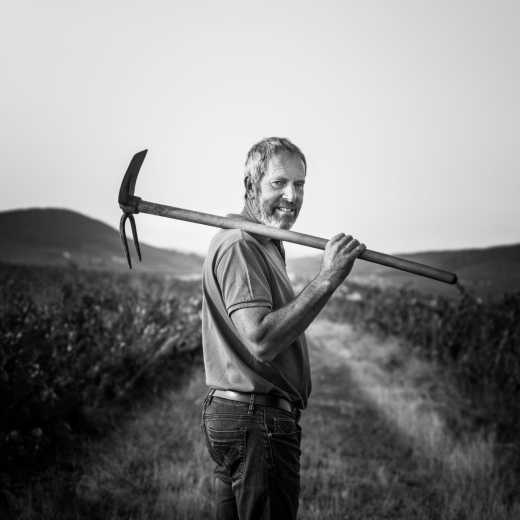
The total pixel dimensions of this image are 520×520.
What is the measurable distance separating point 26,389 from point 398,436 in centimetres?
387

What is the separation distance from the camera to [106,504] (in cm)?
346

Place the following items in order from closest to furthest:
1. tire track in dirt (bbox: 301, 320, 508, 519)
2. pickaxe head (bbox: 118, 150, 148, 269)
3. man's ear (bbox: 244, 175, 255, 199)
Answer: man's ear (bbox: 244, 175, 255, 199) → pickaxe head (bbox: 118, 150, 148, 269) → tire track in dirt (bbox: 301, 320, 508, 519)

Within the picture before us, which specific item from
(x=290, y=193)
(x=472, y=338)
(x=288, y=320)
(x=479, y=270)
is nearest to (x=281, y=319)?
(x=288, y=320)

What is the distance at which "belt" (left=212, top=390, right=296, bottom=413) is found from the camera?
1723 mm

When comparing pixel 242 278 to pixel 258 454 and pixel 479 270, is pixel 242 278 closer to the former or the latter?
pixel 258 454

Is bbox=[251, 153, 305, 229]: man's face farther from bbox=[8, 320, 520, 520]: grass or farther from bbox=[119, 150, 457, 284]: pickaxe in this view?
bbox=[8, 320, 520, 520]: grass

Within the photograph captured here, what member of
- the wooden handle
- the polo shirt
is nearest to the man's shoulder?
the polo shirt

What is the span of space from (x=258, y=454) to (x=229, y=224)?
0.92m

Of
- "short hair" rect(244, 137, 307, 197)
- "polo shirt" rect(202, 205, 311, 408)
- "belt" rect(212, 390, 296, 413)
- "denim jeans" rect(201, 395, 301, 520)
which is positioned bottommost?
"denim jeans" rect(201, 395, 301, 520)

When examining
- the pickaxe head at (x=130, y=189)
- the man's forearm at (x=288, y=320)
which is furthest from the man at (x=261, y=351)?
the pickaxe head at (x=130, y=189)

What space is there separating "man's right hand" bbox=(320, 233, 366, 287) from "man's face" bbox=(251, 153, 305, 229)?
282 mm

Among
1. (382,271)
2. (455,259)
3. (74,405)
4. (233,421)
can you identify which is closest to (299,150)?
(233,421)

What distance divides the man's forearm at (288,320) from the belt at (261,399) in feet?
0.75

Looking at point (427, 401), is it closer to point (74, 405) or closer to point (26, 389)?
point (74, 405)
